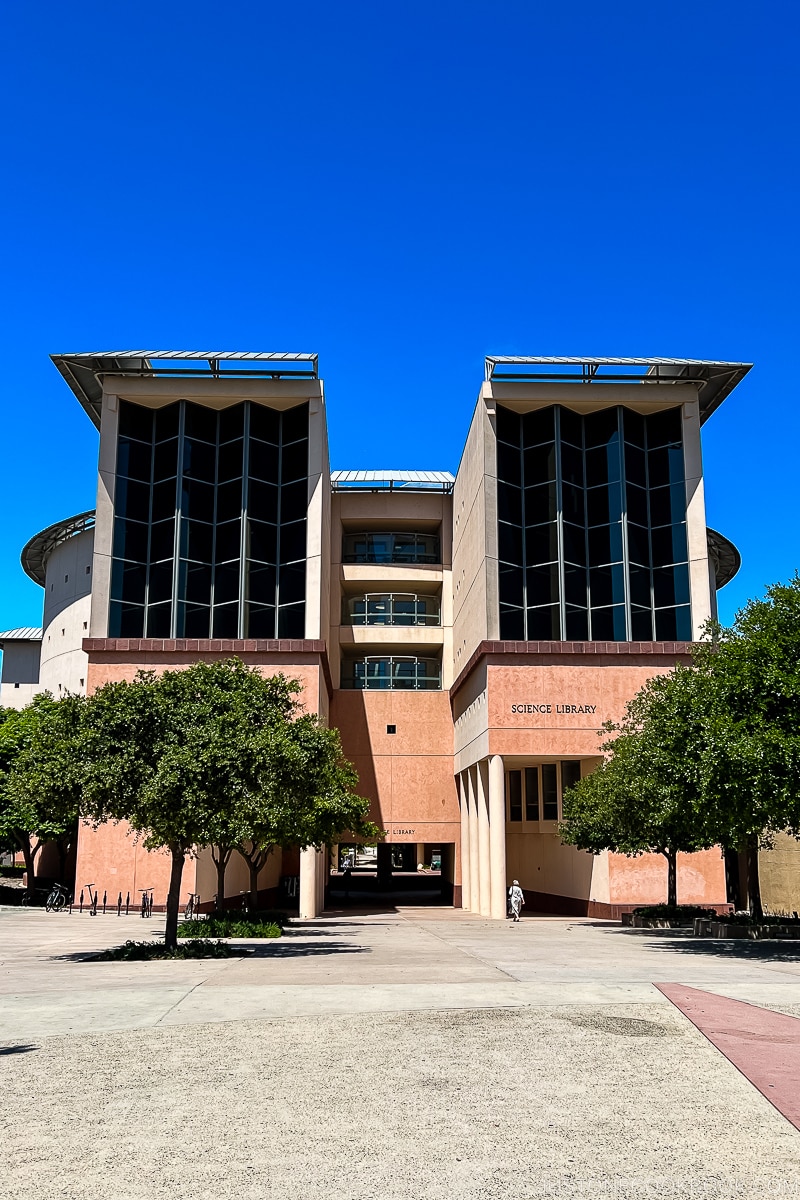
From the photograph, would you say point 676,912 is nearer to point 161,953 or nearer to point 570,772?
point 570,772

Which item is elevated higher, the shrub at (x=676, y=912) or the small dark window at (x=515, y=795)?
the small dark window at (x=515, y=795)

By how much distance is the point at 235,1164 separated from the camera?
7.26 m

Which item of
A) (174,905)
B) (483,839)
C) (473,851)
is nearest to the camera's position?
(174,905)

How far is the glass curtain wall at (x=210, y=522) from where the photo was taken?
4700cm

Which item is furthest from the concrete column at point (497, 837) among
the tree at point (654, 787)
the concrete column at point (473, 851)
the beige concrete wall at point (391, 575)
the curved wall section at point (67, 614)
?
the curved wall section at point (67, 614)

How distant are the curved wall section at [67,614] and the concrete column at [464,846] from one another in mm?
25166

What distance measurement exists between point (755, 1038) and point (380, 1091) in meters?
4.91

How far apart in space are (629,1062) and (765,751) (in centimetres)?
1351

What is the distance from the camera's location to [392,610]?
62719mm

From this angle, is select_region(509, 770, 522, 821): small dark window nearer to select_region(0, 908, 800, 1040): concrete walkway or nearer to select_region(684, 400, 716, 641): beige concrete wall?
select_region(684, 400, 716, 641): beige concrete wall

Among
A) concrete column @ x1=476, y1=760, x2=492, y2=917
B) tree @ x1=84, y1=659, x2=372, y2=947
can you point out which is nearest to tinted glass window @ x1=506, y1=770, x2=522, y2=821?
concrete column @ x1=476, y1=760, x2=492, y2=917

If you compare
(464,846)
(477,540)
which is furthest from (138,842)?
(477,540)

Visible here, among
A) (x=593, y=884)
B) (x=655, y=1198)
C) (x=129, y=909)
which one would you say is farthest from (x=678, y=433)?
(x=655, y=1198)

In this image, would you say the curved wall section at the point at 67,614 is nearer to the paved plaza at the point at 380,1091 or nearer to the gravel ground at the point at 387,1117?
the paved plaza at the point at 380,1091
